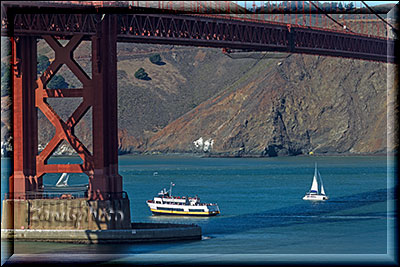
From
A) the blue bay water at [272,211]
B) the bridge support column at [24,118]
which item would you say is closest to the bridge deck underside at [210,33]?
the bridge support column at [24,118]

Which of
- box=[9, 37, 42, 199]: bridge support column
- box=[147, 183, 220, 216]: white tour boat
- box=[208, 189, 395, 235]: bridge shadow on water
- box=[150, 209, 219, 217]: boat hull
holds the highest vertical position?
box=[9, 37, 42, 199]: bridge support column

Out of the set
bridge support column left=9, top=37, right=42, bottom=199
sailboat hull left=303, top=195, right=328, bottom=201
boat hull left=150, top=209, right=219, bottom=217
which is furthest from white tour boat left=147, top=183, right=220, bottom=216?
bridge support column left=9, top=37, right=42, bottom=199

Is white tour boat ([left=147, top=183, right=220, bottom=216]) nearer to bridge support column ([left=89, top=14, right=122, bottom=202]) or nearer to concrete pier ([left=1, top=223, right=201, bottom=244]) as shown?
concrete pier ([left=1, top=223, right=201, bottom=244])

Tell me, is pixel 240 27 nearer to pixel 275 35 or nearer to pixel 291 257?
pixel 275 35

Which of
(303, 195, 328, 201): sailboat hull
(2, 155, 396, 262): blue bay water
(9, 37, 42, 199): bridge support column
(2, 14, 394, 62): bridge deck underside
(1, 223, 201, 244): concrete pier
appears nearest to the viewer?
(2, 14, 394, 62): bridge deck underside

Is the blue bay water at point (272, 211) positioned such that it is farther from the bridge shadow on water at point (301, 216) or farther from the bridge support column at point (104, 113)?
the bridge support column at point (104, 113)

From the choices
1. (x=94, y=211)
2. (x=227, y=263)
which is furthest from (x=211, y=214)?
(x=227, y=263)
